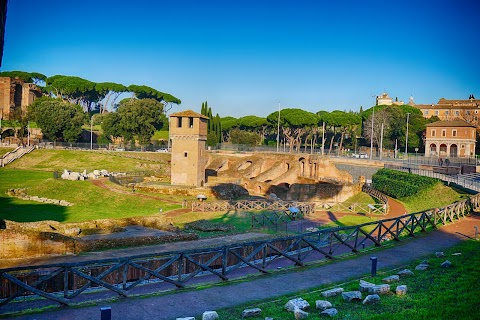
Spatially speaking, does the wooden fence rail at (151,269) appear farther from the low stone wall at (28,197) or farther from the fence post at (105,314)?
the low stone wall at (28,197)

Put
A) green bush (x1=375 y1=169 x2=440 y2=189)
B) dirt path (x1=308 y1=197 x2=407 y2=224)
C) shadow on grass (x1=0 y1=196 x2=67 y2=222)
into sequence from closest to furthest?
shadow on grass (x1=0 y1=196 x2=67 y2=222) < dirt path (x1=308 y1=197 x2=407 y2=224) < green bush (x1=375 y1=169 x2=440 y2=189)

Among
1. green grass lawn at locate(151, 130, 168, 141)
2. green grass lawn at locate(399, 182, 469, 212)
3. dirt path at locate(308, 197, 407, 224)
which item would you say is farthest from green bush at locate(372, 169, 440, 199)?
green grass lawn at locate(151, 130, 168, 141)

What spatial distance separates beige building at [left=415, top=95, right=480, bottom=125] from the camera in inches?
3268

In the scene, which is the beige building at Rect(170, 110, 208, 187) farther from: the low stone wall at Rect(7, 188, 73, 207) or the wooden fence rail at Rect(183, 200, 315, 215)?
the low stone wall at Rect(7, 188, 73, 207)

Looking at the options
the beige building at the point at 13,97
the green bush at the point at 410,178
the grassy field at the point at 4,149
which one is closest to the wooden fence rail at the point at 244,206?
the green bush at the point at 410,178

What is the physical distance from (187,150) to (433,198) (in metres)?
20.7

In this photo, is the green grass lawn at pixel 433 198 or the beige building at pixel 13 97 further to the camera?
the beige building at pixel 13 97

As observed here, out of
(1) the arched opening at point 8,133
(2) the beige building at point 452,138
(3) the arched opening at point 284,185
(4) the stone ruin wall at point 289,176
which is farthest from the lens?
(1) the arched opening at point 8,133

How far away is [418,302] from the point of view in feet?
26.9

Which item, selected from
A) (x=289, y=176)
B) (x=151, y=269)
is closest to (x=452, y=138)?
(x=289, y=176)

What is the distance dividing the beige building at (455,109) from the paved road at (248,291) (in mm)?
75185

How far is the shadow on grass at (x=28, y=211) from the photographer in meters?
24.5

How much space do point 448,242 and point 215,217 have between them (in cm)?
1402

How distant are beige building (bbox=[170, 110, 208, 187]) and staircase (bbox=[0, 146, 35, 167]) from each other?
2252 centimetres
